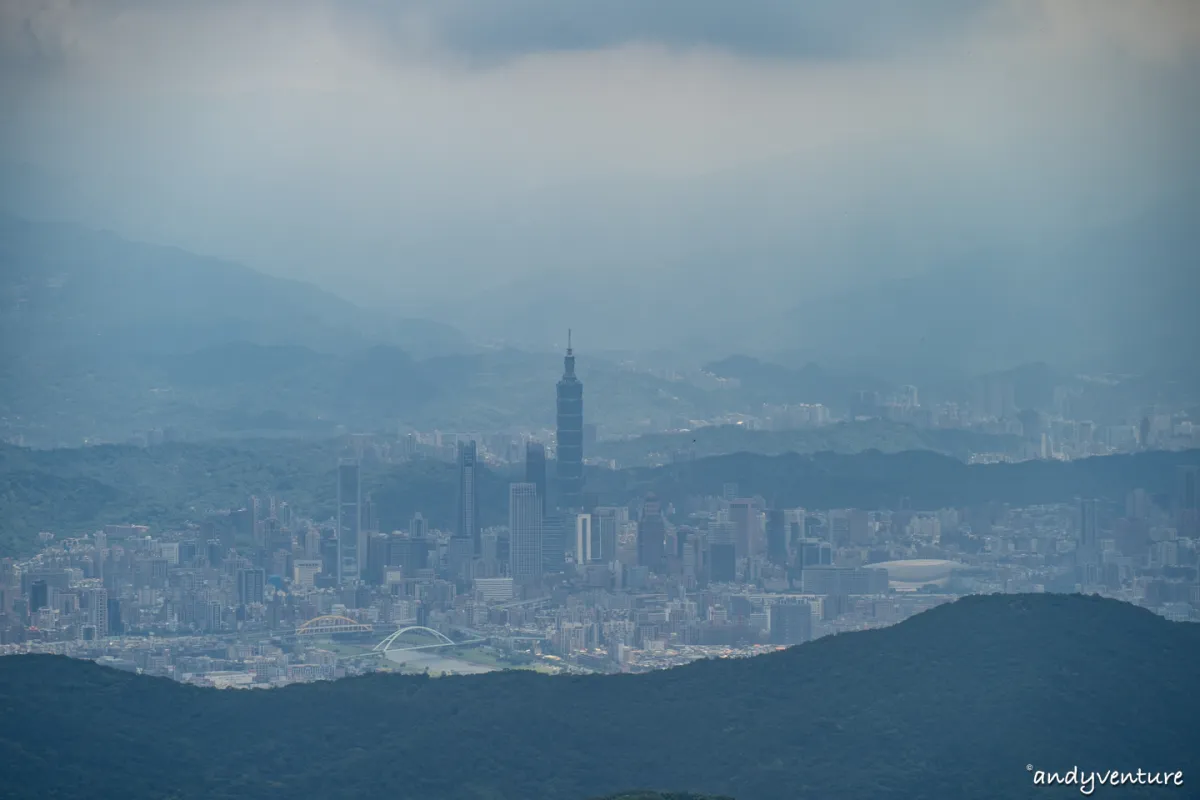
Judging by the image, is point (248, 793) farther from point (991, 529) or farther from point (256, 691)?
point (991, 529)

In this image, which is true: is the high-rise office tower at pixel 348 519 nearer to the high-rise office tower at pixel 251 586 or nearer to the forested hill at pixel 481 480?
the forested hill at pixel 481 480

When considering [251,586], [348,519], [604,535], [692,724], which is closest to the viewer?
[692,724]

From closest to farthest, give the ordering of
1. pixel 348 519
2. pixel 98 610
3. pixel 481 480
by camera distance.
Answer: pixel 98 610, pixel 348 519, pixel 481 480

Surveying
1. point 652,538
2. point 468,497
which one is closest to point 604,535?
point 652,538

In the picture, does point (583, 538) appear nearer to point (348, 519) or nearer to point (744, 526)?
point (744, 526)

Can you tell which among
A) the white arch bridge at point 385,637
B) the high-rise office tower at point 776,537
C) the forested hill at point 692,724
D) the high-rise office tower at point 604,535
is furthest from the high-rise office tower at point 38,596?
the forested hill at point 692,724

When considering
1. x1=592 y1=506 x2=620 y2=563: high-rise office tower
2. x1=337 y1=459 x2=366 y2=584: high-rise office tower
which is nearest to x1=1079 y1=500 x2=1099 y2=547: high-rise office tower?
x1=592 y1=506 x2=620 y2=563: high-rise office tower
